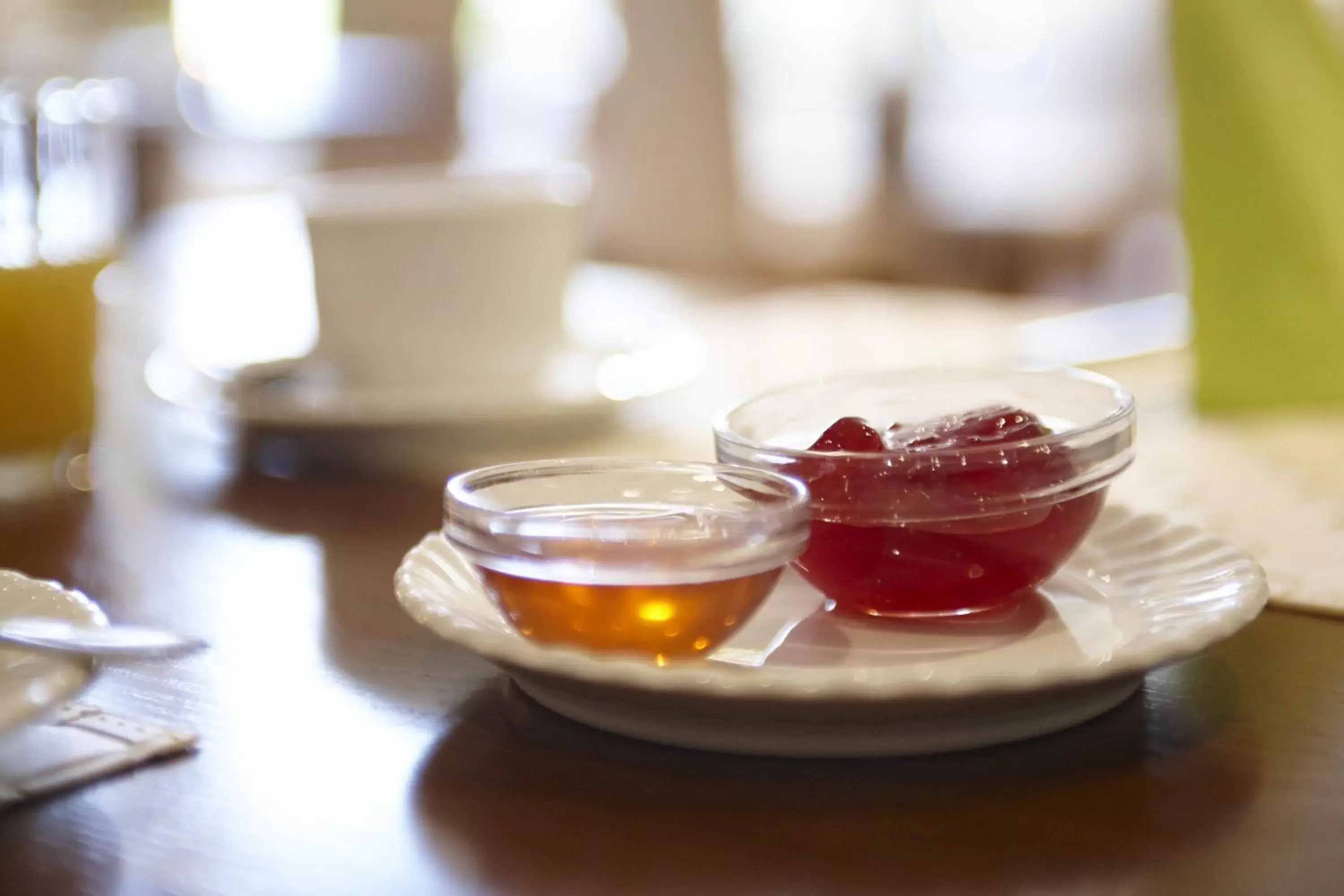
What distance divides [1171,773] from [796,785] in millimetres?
123

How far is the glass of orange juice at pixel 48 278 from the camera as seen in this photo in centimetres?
97

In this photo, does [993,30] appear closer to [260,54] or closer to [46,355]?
[260,54]

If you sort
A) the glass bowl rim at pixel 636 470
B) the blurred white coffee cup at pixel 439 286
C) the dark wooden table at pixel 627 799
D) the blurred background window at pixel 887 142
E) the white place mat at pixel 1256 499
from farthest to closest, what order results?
1. the blurred background window at pixel 887 142
2. the blurred white coffee cup at pixel 439 286
3. the white place mat at pixel 1256 499
4. the glass bowl rim at pixel 636 470
5. the dark wooden table at pixel 627 799

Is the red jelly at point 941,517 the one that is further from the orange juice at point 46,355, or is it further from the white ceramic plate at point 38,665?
the orange juice at point 46,355

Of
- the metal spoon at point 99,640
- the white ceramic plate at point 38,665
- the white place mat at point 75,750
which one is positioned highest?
the metal spoon at point 99,640

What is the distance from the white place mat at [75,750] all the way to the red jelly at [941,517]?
257mm

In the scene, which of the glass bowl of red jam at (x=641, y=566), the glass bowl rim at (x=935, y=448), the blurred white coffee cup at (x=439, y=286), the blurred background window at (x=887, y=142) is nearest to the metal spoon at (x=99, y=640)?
the glass bowl of red jam at (x=641, y=566)

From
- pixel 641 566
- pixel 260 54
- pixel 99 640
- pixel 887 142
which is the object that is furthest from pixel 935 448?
pixel 260 54

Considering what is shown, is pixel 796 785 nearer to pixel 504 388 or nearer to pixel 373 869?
pixel 373 869

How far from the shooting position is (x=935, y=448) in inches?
23.9

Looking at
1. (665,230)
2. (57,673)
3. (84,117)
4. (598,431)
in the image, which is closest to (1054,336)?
(598,431)

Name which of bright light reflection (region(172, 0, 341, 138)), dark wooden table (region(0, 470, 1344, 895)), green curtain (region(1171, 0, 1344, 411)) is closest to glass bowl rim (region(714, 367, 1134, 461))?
dark wooden table (region(0, 470, 1344, 895))

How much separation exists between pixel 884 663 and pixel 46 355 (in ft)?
2.14

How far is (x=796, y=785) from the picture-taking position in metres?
0.50
